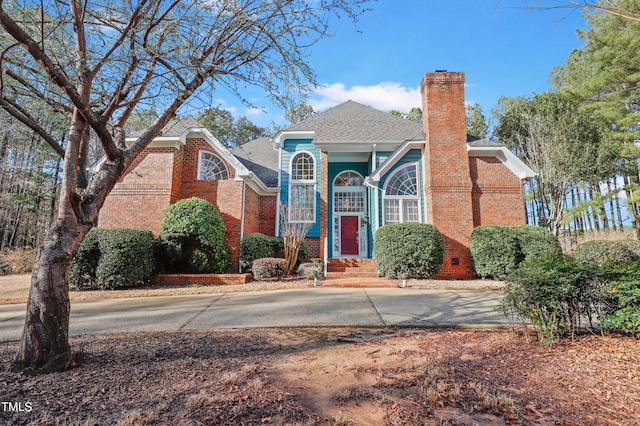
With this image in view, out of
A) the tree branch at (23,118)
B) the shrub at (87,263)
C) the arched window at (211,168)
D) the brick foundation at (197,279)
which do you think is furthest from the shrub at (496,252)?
the shrub at (87,263)

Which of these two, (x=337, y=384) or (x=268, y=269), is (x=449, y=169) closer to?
(x=268, y=269)

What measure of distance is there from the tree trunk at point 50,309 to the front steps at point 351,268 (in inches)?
321

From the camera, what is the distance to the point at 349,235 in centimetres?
1386

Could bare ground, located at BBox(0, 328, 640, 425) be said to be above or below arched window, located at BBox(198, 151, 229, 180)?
below

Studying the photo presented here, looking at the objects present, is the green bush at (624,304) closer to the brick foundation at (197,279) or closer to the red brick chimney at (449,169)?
the red brick chimney at (449,169)

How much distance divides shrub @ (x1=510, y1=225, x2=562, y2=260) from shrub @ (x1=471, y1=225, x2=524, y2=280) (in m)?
0.16

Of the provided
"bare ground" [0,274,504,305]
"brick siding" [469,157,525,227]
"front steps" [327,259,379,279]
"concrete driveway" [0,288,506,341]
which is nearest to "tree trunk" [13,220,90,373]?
"concrete driveway" [0,288,506,341]

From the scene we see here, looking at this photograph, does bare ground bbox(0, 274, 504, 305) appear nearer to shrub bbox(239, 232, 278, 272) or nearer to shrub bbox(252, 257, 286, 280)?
shrub bbox(252, 257, 286, 280)

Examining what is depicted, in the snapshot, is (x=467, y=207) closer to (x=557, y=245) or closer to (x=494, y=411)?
(x=557, y=245)

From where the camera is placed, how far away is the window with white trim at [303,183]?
44.5 feet

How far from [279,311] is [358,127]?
10899 millimetres

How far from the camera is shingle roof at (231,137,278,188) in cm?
1432

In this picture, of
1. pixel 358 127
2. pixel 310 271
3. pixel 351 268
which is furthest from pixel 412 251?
pixel 358 127

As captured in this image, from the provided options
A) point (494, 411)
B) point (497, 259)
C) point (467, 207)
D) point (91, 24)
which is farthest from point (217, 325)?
point (467, 207)
